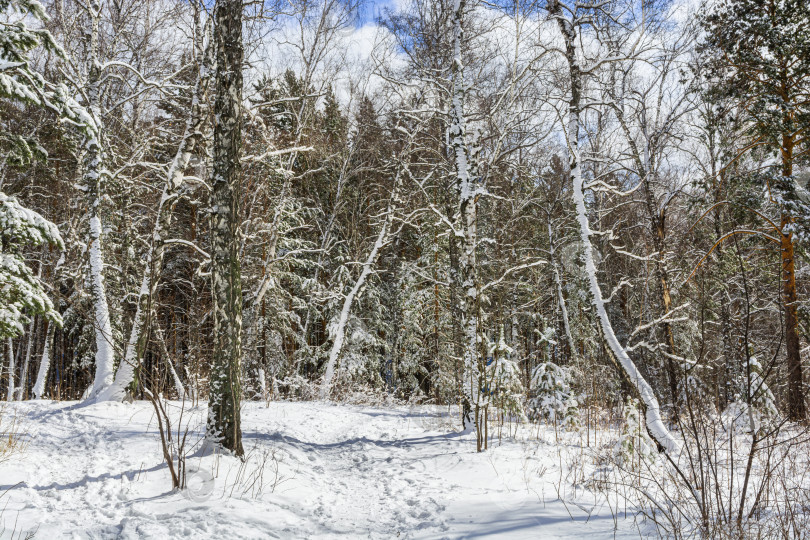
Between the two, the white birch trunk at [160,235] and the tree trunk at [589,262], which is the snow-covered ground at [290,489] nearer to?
the white birch trunk at [160,235]

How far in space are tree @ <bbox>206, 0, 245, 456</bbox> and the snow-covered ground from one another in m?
0.51

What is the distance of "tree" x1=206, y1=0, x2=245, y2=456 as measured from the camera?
4938mm

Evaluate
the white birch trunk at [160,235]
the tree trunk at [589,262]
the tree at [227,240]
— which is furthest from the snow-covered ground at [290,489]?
the tree trunk at [589,262]

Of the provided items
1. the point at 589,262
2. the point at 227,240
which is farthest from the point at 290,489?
the point at 589,262

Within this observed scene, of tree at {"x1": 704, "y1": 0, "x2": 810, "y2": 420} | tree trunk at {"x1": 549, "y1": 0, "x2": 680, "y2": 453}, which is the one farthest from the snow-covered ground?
tree at {"x1": 704, "y1": 0, "x2": 810, "y2": 420}

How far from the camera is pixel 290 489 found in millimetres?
4367

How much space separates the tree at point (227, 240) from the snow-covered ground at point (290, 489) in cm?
51

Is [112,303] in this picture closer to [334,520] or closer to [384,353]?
[384,353]

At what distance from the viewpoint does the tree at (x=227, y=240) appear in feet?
16.2

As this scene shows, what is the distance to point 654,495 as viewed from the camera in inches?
163

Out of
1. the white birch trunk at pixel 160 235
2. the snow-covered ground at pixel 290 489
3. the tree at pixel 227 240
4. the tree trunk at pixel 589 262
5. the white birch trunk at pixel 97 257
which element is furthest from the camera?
the white birch trunk at pixel 97 257

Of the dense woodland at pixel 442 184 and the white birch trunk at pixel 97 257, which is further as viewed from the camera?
the white birch trunk at pixel 97 257

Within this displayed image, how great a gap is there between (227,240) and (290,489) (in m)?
2.86

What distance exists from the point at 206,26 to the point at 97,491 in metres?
7.92
